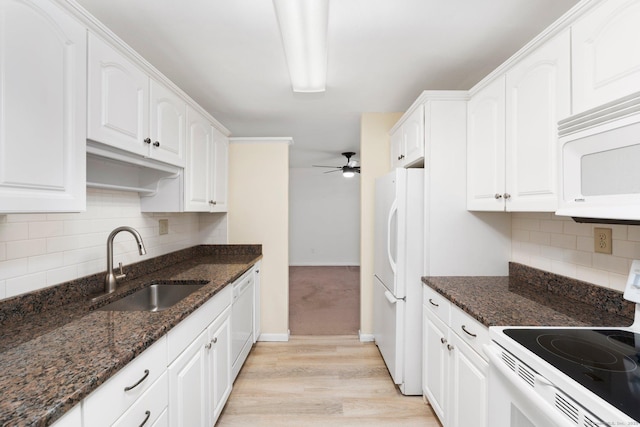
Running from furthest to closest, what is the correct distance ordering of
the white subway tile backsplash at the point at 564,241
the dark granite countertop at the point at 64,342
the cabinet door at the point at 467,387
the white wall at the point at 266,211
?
1. the white wall at the point at 266,211
2. the white subway tile backsplash at the point at 564,241
3. the cabinet door at the point at 467,387
4. the dark granite countertop at the point at 64,342

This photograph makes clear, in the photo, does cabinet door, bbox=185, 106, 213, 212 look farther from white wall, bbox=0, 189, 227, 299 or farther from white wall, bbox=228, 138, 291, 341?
white wall, bbox=228, 138, 291, 341

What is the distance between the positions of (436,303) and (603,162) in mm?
1120

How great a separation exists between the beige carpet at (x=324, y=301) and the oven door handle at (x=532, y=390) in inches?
87.1

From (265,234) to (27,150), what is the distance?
87.3 inches

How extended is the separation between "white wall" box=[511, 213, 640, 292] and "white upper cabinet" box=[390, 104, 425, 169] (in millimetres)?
806

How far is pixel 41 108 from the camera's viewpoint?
3.20 ft

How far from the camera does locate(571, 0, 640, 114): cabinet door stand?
95cm

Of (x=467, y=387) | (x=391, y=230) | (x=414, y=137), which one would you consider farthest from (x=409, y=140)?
(x=467, y=387)

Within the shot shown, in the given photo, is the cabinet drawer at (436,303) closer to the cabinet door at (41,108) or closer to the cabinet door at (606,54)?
the cabinet door at (606,54)

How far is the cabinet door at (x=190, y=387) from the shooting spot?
123cm

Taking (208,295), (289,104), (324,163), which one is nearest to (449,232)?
(208,295)

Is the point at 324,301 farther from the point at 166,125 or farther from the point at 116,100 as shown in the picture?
the point at 116,100

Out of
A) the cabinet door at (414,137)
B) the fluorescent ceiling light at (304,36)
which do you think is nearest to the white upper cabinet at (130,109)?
the fluorescent ceiling light at (304,36)

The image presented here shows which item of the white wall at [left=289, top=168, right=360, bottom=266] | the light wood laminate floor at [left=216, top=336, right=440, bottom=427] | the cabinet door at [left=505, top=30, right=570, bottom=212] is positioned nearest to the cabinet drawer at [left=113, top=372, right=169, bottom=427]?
the light wood laminate floor at [left=216, top=336, right=440, bottom=427]
